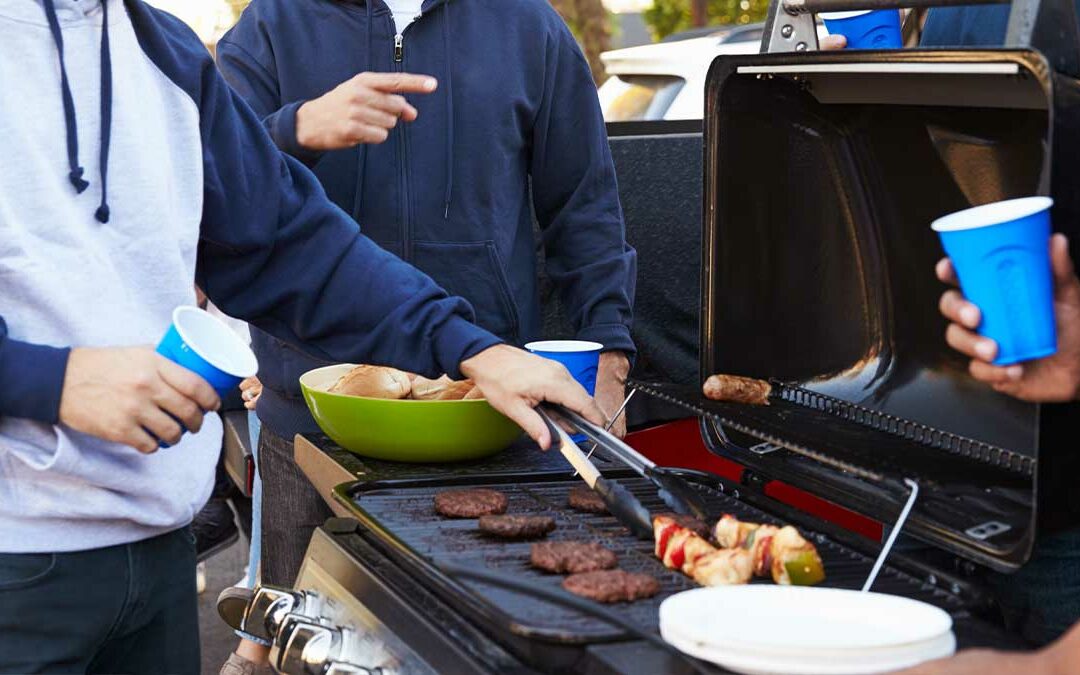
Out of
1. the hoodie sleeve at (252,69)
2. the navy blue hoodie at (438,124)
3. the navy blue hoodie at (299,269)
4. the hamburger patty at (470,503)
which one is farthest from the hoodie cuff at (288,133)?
the hamburger patty at (470,503)

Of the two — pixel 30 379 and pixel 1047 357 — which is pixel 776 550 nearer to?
pixel 1047 357

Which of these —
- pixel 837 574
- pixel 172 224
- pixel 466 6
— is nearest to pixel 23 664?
pixel 172 224

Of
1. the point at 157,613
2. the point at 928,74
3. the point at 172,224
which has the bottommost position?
the point at 157,613

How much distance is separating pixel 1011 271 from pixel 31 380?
1.22 meters

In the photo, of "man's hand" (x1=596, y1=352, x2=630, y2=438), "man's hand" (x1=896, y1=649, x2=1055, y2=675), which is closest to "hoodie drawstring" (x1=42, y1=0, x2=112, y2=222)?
"man's hand" (x1=896, y1=649, x2=1055, y2=675)

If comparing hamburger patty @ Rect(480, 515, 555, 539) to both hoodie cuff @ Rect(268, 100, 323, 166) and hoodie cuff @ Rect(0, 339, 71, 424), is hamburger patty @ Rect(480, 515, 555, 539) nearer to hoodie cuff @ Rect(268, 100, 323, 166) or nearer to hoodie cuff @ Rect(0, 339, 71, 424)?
hoodie cuff @ Rect(0, 339, 71, 424)

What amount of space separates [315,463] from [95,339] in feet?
2.72

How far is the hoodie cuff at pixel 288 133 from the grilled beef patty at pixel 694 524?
1.24m

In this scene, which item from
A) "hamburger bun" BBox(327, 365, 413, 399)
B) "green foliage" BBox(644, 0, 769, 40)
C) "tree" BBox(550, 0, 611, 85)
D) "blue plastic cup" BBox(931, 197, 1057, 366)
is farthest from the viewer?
"green foliage" BBox(644, 0, 769, 40)

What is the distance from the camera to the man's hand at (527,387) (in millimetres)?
2227

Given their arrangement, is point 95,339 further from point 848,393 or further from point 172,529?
point 848,393

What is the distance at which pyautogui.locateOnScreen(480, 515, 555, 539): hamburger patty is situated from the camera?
195 centimetres

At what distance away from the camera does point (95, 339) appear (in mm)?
1821

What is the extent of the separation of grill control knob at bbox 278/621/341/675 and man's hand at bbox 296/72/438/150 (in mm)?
1069
